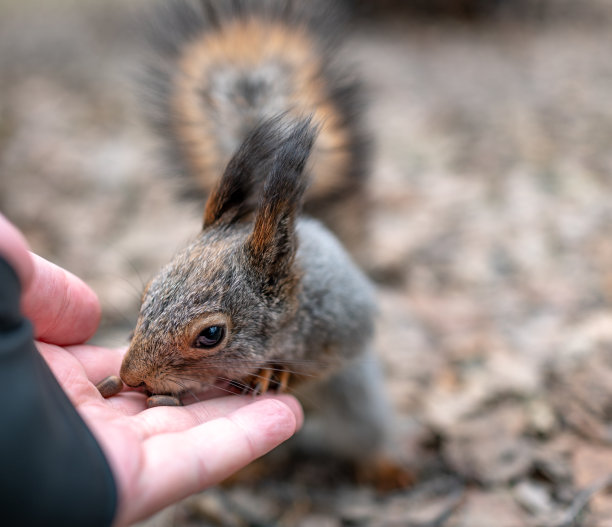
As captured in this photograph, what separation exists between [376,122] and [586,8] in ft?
8.72

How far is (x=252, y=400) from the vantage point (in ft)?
4.24

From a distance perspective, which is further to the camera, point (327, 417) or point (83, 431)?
point (327, 417)

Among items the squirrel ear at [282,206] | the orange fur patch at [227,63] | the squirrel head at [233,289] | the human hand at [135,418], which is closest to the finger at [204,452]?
the human hand at [135,418]

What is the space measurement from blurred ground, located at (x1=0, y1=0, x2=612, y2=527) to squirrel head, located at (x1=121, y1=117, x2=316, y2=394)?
11.9 inches

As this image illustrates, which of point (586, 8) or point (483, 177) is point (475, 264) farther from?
point (586, 8)

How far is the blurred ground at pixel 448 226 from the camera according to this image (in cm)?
169

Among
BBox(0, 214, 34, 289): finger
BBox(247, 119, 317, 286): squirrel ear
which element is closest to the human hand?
BBox(0, 214, 34, 289): finger

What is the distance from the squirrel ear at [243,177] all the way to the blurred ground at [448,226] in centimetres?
32

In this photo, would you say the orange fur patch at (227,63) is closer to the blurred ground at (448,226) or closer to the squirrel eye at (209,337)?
the blurred ground at (448,226)

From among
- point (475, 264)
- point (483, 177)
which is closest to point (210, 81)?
point (475, 264)

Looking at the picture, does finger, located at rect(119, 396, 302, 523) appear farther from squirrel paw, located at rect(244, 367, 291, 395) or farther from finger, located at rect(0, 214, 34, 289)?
finger, located at rect(0, 214, 34, 289)

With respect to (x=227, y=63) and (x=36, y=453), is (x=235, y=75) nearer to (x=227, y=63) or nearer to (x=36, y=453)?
(x=227, y=63)

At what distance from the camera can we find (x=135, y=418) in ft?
3.64

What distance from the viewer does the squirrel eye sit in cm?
120
